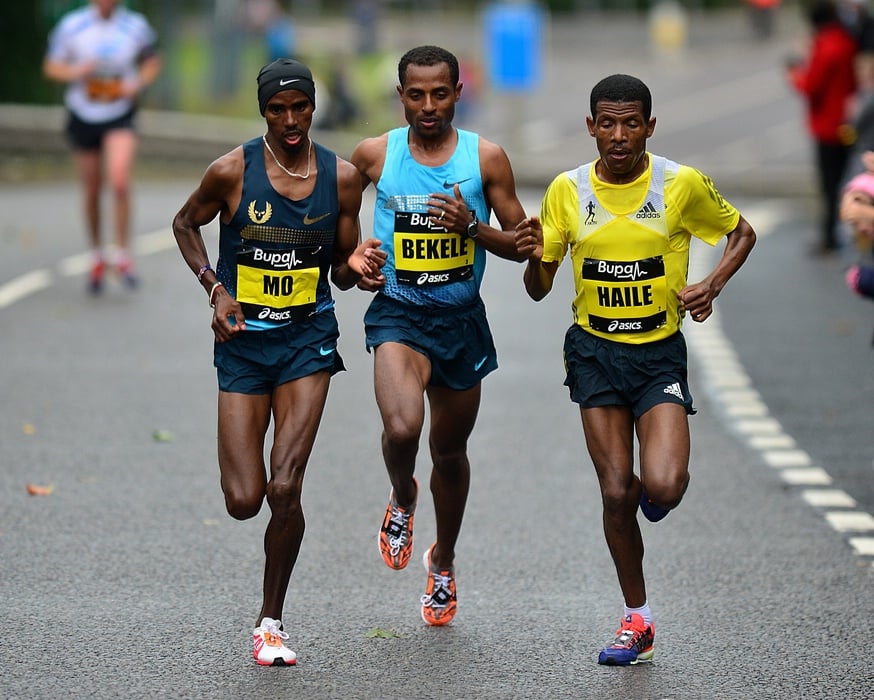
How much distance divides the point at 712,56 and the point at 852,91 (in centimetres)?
4316

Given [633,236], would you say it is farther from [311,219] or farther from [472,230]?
[311,219]

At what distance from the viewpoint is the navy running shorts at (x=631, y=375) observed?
6.91 m

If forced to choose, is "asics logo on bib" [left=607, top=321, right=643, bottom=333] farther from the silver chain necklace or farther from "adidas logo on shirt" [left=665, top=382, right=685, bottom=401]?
the silver chain necklace

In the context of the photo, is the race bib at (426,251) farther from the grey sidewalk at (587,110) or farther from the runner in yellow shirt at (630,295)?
the grey sidewalk at (587,110)

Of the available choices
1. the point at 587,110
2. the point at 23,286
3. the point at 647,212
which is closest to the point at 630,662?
the point at 647,212

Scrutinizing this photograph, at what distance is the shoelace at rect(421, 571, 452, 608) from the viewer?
24.1 feet

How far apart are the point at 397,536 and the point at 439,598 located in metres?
0.30

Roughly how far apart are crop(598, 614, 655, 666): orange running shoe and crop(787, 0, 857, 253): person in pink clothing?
12970mm

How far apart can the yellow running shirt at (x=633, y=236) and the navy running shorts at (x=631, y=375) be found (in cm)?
5

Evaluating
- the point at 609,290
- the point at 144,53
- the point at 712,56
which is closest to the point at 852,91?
the point at 144,53

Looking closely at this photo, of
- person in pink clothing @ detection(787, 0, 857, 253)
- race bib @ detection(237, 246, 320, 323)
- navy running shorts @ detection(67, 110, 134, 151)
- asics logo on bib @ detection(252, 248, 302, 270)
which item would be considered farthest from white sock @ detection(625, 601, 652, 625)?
person in pink clothing @ detection(787, 0, 857, 253)

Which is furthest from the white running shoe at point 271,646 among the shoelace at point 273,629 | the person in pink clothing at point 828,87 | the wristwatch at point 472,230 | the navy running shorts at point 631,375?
the person in pink clothing at point 828,87

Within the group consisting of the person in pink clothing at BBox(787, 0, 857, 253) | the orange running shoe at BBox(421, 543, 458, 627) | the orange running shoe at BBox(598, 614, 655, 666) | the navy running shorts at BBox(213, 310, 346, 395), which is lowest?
the orange running shoe at BBox(598, 614, 655, 666)

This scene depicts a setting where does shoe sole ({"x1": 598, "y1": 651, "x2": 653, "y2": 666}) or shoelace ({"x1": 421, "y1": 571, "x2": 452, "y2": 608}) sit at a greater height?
shoelace ({"x1": 421, "y1": 571, "x2": 452, "y2": 608})
